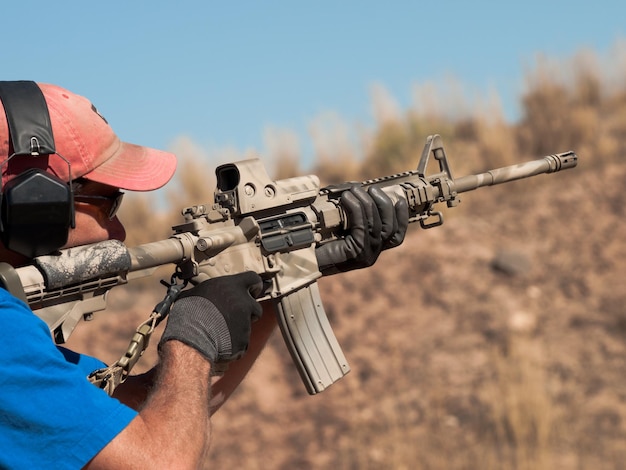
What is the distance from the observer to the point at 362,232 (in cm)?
409

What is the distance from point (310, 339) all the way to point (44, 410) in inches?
Answer: 69.7

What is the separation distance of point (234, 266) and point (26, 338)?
1.15 metres

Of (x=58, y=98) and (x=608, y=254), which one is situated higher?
(x=58, y=98)

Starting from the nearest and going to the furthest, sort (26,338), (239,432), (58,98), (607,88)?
(26,338) < (58,98) < (239,432) < (607,88)

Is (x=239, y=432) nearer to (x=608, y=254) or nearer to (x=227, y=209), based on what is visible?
(x=608, y=254)

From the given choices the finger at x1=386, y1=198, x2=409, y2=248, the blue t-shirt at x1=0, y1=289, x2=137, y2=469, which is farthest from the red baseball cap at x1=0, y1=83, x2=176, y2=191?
the finger at x1=386, y1=198, x2=409, y2=248

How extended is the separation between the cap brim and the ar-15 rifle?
203 millimetres

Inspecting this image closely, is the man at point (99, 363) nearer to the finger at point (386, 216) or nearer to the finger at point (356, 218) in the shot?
the finger at point (356, 218)

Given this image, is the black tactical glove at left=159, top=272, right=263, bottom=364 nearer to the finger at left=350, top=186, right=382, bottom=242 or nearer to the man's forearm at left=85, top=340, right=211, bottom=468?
the man's forearm at left=85, top=340, right=211, bottom=468

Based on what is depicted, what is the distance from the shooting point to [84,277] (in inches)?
120

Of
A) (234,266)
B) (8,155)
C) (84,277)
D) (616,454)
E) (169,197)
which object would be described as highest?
(8,155)

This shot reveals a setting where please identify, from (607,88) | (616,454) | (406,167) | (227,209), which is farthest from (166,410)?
(607,88)

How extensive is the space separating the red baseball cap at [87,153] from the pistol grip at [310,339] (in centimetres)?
88

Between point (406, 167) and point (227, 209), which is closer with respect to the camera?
point (227, 209)
